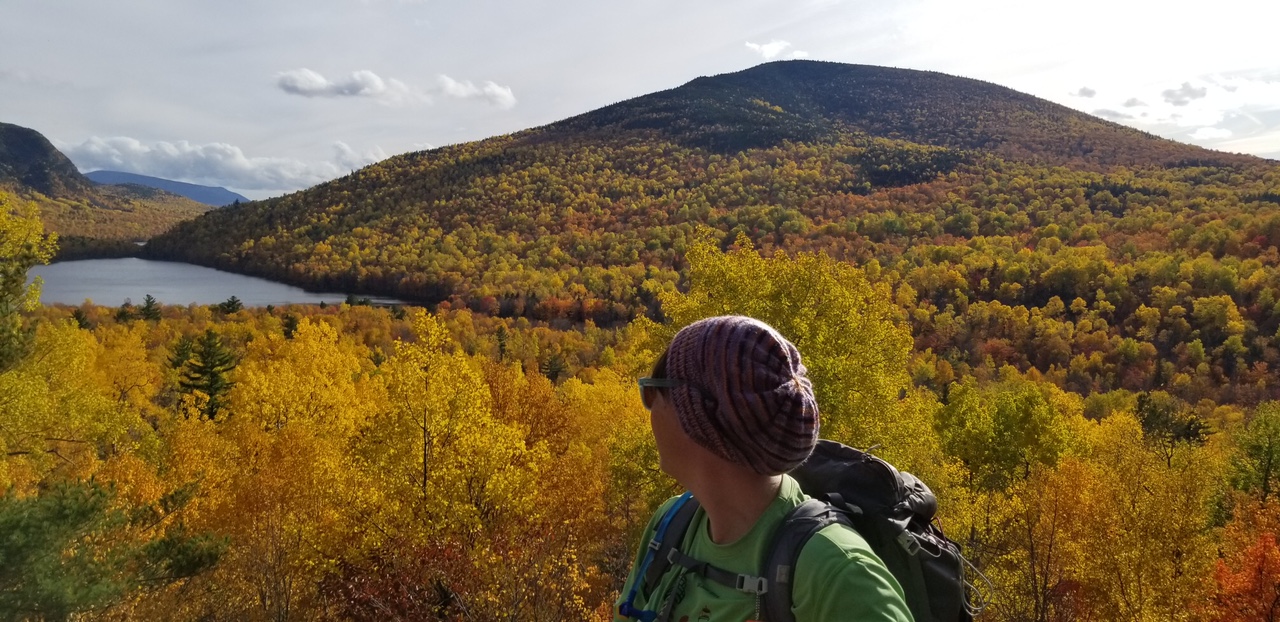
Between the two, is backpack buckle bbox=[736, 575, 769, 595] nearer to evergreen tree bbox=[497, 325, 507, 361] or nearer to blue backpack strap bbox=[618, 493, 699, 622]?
blue backpack strap bbox=[618, 493, 699, 622]

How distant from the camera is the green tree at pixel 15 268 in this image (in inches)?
474

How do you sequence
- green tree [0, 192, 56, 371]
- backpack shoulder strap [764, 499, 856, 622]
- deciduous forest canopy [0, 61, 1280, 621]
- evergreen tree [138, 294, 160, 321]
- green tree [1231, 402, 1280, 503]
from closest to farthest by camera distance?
1. backpack shoulder strap [764, 499, 856, 622]
2. deciduous forest canopy [0, 61, 1280, 621]
3. green tree [0, 192, 56, 371]
4. green tree [1231, 402, 1280, 503]
5. evergreen tree [138, 294, 160, 321]

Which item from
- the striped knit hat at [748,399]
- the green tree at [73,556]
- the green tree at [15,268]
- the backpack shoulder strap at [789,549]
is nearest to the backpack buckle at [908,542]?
the backpack shoulder strap at [789,549]

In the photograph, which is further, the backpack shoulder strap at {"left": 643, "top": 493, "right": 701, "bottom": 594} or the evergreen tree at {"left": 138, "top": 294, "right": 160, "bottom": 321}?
the evergreen tree at {"left": 138, "top": 294, "right": 160, "bottom": 321}

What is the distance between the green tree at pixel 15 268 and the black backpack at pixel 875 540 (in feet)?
51.0

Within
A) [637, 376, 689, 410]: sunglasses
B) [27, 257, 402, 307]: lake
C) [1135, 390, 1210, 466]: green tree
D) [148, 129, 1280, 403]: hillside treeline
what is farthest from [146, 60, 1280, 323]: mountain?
[637, 376, 689, 410]: sunglasses

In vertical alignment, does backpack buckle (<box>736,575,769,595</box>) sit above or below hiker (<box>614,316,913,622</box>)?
below

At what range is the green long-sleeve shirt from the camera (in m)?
1.31

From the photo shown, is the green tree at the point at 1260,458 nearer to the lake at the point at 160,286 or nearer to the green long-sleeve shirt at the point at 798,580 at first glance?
the green long-sleeve shirt at the point at 798,580

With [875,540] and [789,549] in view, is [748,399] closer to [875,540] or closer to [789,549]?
[789,549]

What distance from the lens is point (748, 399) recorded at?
A: 1.60m

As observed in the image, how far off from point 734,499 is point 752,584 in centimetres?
22

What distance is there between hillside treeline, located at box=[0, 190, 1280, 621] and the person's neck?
9.11ft

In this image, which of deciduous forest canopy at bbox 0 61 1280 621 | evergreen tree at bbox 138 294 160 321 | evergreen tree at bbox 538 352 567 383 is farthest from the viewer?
evergreen tree at bbox 138 294 160 321
